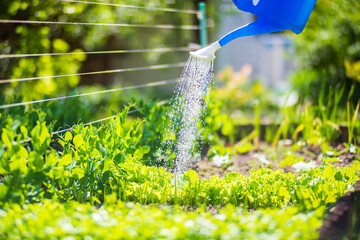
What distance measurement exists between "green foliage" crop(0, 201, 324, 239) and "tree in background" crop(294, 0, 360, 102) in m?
3.22

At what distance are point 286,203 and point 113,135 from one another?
1.01 metres

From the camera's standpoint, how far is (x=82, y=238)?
145 centimetres

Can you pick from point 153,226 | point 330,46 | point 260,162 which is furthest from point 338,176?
point 330,46

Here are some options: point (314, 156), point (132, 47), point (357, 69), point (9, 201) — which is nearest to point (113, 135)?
point (9, 201)

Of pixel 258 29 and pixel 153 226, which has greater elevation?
pixel 258 29

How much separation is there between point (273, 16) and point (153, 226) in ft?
4.81

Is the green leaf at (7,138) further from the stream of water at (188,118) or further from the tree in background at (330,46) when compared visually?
the tree in background at (330,46)

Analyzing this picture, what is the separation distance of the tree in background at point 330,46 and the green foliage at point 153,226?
10.6 feet

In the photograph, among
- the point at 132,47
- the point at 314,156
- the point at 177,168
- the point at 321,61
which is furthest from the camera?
the point at 132,47

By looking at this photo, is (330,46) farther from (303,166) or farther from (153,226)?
(153,226)

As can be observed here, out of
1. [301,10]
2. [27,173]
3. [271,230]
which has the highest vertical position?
[301,10]

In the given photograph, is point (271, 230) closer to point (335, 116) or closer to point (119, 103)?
point (335, 116)

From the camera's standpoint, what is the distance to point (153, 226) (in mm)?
1456

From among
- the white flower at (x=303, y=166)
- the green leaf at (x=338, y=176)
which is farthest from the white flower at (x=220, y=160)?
the green leaf at (x=338, y=176)
